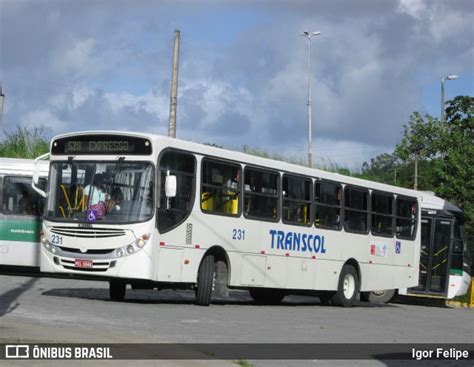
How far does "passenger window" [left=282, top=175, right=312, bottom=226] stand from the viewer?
72.0 feet

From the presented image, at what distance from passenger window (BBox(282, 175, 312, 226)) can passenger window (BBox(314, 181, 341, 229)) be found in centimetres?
33

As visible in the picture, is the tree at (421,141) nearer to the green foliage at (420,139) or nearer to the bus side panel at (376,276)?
the green foliage at (420,139)

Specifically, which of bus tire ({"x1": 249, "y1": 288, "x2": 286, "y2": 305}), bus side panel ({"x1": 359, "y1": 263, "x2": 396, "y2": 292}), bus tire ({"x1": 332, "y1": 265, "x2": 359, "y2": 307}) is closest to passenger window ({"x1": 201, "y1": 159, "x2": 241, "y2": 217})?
bus tire ({"x1": 249, "y1": 288, "x2": 286, "y2": 305})

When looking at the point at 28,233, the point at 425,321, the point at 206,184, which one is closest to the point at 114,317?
the point at 206,184

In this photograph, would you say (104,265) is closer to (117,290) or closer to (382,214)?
(117,290)

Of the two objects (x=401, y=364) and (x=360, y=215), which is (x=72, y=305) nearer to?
(x=401, y=364)

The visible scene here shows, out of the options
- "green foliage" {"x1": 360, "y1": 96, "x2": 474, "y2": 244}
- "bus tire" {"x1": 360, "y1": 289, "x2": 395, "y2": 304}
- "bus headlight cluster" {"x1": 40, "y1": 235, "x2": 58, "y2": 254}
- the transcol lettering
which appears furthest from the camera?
"green foliage" {"x1": 360, "y1": 96, "x2": 474, "y2": 244}

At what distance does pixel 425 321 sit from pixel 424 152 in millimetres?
29295

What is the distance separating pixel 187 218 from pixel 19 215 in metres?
10.2

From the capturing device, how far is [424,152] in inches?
1946

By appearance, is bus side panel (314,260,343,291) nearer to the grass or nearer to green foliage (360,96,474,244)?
the grass

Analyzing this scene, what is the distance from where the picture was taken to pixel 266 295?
78.1 ft

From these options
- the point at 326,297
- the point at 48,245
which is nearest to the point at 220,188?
the point at 48,245

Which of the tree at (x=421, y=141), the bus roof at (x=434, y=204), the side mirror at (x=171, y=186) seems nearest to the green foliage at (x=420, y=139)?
the tree at (x=421, y=141)
